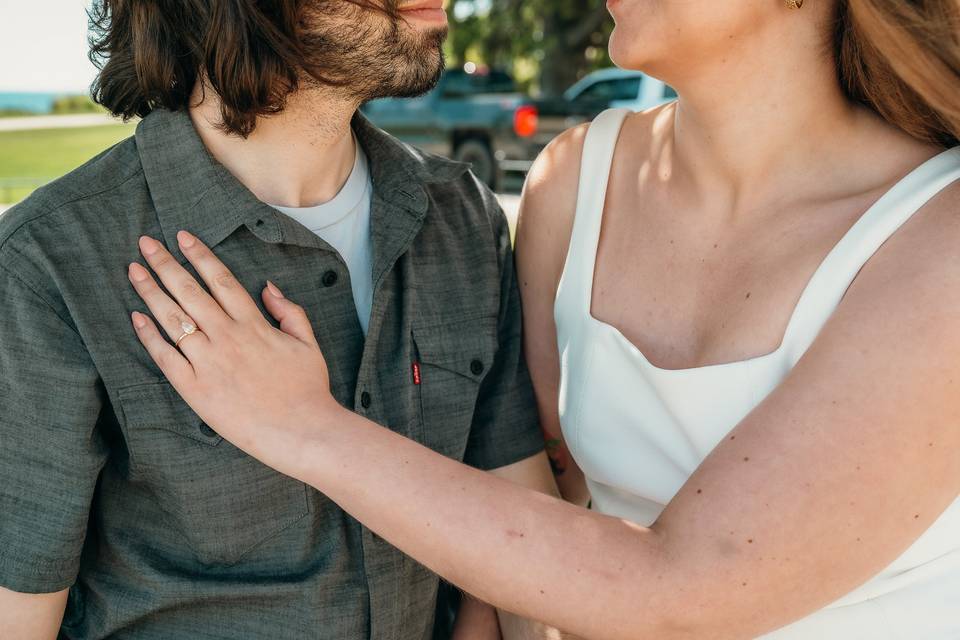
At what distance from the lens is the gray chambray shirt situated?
185 cm

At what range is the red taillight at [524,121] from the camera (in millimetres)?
14406

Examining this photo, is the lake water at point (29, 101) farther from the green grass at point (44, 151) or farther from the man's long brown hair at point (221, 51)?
the man's long brown hair at point (221, 51)

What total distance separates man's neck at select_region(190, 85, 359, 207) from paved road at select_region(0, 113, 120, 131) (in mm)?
18334

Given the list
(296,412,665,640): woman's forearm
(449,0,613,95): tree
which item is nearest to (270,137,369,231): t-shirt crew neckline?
(296,412,665,640): woman's forearm

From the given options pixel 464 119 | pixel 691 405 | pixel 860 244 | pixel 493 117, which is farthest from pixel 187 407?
pixel 464 119

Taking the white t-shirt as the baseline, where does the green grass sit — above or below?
below

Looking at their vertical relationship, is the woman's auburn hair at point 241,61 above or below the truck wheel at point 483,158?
above

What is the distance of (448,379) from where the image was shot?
91.1 inches

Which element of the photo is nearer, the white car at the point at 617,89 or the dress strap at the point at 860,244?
the dress strap at the point at 860,244

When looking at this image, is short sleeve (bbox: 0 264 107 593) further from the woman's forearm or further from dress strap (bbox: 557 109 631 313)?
dress strap (bbox: 557 109 631 313)

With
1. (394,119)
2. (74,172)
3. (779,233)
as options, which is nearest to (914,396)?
(779,233)

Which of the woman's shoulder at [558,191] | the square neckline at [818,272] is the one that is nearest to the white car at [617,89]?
the woman's shoulder at [558,191]

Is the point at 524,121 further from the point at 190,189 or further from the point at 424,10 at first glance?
the point at 190,189

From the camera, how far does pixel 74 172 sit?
2012 mm
